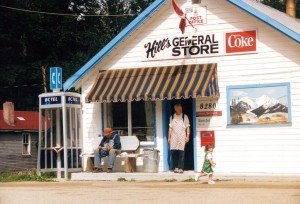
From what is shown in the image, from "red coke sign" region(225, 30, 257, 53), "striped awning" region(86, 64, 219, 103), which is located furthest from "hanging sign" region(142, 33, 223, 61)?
"striped awning" region(86, 64, 219, 103)

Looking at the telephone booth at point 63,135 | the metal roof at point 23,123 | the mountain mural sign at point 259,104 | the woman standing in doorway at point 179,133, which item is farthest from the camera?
the metal roof at point 23,123

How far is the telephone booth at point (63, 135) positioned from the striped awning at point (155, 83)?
951mm

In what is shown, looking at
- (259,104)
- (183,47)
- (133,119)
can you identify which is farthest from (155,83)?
(259,104)

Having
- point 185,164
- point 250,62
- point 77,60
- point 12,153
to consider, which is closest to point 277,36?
point 250,62

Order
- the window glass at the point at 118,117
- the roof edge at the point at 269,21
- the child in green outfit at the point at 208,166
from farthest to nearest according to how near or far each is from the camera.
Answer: the window glass at the point at 118,117, the roof edge at the point at 269,21, the child in green outfit at the point at 208,166

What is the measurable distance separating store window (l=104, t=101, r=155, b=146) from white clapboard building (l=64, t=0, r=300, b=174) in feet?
0.10

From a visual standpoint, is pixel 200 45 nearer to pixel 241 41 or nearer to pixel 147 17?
pixel 241 41

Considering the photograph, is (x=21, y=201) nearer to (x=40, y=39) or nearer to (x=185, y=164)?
(x=185, y=164)

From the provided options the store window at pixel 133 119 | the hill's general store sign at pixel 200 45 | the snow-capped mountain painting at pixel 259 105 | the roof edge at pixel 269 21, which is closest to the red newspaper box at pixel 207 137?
the snow-capped mountain painting at pixel 259 105

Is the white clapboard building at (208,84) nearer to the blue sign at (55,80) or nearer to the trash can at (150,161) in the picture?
the trash can at (150,161)

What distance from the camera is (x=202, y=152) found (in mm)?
19125

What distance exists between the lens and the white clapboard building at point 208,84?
1808cm

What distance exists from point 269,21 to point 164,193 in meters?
6.67

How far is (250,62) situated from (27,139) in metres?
22.6
